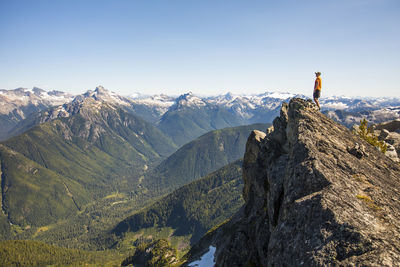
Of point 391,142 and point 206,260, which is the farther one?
point 206,260

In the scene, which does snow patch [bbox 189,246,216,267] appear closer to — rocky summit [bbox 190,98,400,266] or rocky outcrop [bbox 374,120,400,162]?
rocky summit [bbox 190,98,400,266]

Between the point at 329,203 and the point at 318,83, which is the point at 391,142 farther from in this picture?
the point at 329,203

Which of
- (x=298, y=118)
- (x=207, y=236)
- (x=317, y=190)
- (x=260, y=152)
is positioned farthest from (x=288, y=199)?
(x=207, y=236)

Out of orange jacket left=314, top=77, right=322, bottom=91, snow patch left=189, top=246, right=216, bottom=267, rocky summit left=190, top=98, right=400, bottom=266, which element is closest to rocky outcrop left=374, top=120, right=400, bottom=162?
rocky summit left=190, top=98, right=400, bottom=266

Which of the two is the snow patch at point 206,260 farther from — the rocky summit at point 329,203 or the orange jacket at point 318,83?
the orange jacket at point 318,83

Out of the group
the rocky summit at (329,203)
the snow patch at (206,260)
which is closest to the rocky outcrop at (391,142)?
the rocky summit at (329,203)

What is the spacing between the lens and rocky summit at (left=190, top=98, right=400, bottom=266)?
13398 mm

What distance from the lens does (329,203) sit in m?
15.4

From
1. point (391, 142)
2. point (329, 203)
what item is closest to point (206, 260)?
point (391, 142)

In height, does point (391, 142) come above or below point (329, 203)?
below

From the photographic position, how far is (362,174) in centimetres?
2022

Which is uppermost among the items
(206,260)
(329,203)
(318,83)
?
(318,83)

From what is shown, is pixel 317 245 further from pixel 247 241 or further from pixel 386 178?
pixel 247 241

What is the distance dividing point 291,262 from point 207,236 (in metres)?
79.6
